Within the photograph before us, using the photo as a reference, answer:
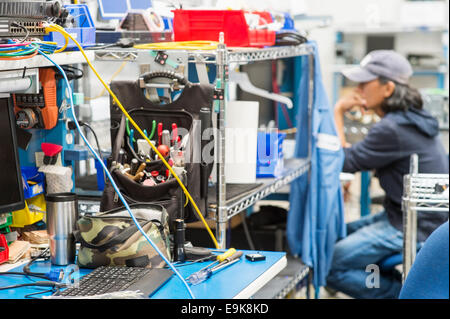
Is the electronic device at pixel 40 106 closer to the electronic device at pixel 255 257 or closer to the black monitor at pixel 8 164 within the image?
the black monitor at pixel 8 164

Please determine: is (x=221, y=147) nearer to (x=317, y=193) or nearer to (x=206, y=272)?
(x=206, y=272)

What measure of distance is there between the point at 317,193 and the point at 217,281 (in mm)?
1478

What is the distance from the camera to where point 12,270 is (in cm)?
197

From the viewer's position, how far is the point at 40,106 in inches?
89.7

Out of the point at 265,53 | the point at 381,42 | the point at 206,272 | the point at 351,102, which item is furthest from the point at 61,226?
the point at 381,42

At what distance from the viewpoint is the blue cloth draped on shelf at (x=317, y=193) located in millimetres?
3256

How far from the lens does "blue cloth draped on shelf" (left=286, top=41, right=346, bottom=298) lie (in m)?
3.26

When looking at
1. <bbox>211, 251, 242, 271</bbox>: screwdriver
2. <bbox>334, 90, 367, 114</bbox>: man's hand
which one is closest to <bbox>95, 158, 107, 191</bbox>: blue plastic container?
<bbox>211, 251, 242, 271</bbox>: screwdriver

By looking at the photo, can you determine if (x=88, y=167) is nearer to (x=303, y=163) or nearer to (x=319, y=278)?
(x=303, y=163)

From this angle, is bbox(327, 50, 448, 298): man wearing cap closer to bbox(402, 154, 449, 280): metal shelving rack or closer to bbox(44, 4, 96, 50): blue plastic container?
bbox(402, 154, 449, 280): metal shelving rack

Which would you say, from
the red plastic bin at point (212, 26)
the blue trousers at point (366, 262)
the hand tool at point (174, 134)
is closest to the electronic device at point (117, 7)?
the red plastic bin at point (212, 26)

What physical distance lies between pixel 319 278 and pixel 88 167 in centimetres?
117
